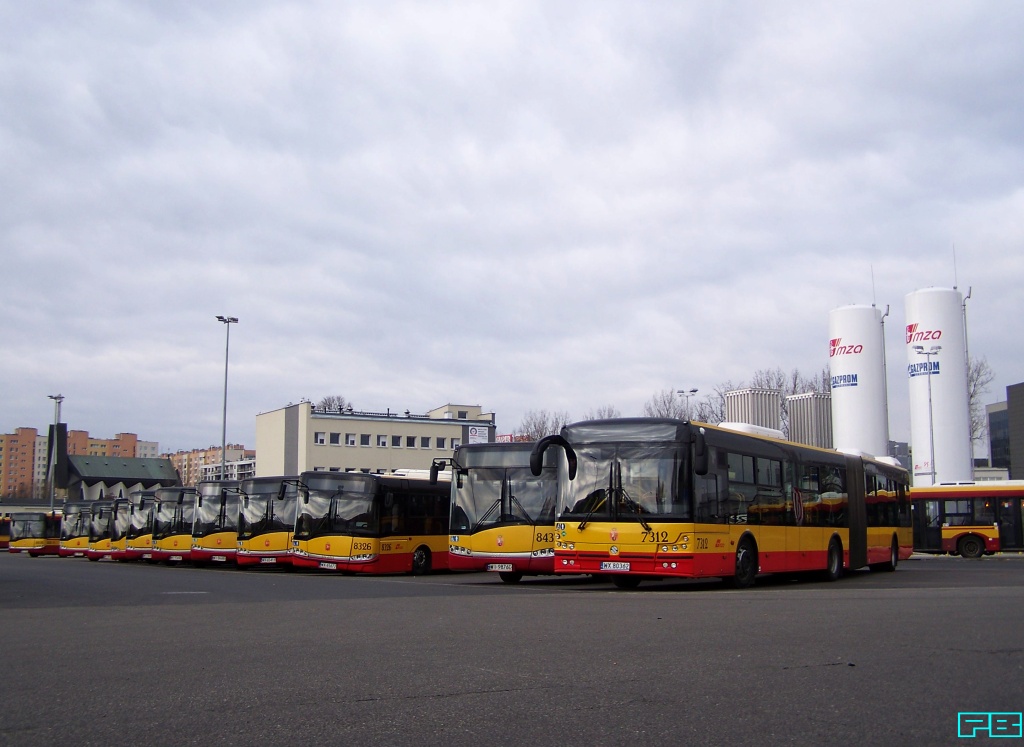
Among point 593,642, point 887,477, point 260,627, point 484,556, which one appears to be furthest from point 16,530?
point 593,642

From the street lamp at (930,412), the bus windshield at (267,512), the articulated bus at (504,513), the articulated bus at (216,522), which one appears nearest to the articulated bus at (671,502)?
the articulated bus at (504,513)

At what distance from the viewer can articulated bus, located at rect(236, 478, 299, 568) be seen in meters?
30.4

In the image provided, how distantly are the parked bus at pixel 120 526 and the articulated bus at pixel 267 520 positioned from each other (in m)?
10.6

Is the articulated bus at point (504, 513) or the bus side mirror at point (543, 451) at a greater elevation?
the bus side mirror at point (543, 451)

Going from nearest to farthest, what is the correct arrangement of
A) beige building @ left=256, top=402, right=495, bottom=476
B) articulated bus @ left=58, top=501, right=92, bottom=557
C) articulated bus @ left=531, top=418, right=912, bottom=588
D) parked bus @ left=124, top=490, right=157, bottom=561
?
articulated bus @ left=531, top=418, right=912, bottom=588 → parked bus @ left=124, top=490, right=157, bottom=561 → articulated bus @ left=58, top=501, right=92, bottom=557 → beige building @ left=256, top=402, right=495, bottom=476

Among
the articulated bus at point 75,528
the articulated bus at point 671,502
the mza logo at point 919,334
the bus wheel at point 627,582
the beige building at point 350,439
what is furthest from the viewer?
the beige building at point 350,439

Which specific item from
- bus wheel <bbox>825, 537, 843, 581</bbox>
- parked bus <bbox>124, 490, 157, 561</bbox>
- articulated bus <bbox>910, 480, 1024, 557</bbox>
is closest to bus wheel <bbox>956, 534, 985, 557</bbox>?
articulated bus <bbox>910, 480, 1024, 557</bbox>

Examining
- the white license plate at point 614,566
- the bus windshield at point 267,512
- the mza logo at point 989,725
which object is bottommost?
the mza logo at point 989,725

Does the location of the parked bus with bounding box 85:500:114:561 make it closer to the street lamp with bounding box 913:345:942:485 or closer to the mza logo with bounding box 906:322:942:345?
the street lamp with bounding box 913:345:942:485

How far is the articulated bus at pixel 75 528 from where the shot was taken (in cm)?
4500

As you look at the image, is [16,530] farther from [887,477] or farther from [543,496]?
[887,477]

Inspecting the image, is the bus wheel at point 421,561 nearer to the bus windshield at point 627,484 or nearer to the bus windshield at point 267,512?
the bus windshield at point 267,512

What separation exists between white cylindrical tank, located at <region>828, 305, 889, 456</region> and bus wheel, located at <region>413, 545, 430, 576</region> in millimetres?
33466

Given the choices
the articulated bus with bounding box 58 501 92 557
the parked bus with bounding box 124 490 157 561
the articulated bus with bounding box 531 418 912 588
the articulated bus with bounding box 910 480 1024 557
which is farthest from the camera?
the articulated bus with bounding box 58 501 92 557
